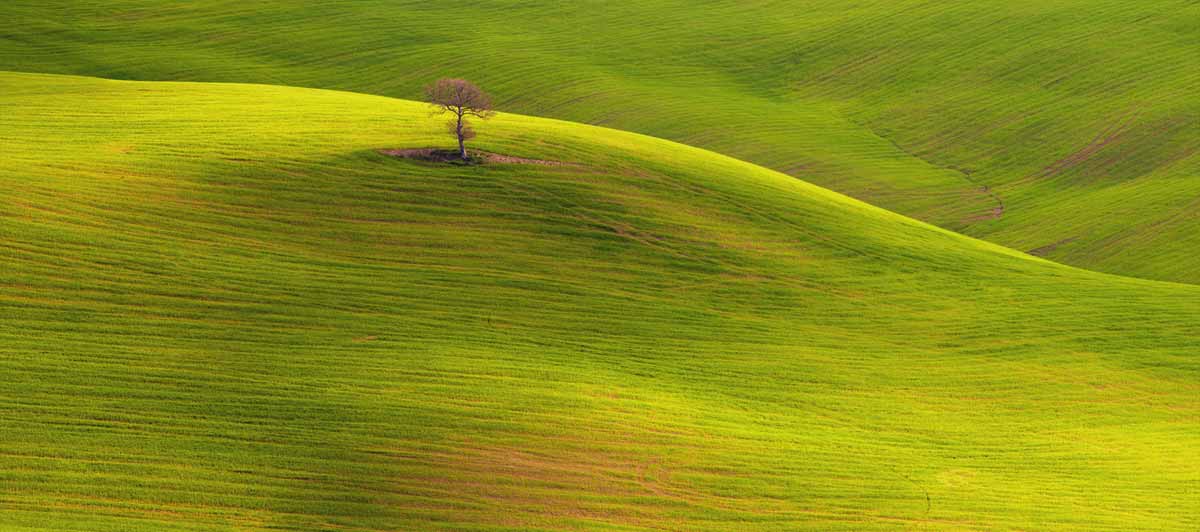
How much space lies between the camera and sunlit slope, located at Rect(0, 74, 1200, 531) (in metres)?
27.7

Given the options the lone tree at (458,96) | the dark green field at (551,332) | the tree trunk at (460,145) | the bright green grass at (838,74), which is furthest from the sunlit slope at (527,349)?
the bright green grass at (838,74)

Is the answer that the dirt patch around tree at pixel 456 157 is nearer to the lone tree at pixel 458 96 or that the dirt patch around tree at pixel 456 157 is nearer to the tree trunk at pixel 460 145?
the tree trunk at pixel 460 145

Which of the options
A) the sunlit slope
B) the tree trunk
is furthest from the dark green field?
the tree trunk

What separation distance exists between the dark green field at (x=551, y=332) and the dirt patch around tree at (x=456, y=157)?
0.39 meters

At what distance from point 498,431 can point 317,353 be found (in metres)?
6.13

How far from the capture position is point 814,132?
75562 millimetres

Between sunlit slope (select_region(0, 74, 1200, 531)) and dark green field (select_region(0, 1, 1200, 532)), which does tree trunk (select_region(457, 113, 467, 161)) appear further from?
dark green field (select_region(0, 1, 1200, 532))

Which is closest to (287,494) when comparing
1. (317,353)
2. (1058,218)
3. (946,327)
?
(317,353)

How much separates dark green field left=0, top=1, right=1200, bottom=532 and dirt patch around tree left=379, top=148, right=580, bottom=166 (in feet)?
1.29

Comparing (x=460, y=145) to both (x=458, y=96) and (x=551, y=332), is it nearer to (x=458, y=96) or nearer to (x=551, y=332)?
(x=458, y=96)

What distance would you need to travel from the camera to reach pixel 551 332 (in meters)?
35.8

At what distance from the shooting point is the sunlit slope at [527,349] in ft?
90.8

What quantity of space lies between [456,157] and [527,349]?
13395mm

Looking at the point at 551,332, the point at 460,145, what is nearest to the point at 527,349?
the point at 551,332
